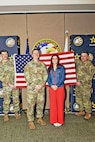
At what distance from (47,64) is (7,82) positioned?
37.8 inches

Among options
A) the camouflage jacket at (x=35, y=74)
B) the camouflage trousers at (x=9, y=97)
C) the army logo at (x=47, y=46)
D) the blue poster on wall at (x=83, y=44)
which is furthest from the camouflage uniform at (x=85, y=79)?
the camouflage trousers at (x=9, y=97)

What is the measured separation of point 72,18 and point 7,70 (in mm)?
2068

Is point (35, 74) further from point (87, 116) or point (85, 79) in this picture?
point (87, 116)

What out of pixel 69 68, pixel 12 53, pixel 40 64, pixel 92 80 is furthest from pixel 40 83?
pixel 92 80

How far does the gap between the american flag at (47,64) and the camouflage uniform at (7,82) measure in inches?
4.5

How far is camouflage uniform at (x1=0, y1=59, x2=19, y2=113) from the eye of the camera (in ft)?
13.8

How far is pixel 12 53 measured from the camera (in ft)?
15.0

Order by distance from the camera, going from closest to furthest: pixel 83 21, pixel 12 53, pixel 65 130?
pixel 65 130 < pixel 12 53 < pixel 83 21

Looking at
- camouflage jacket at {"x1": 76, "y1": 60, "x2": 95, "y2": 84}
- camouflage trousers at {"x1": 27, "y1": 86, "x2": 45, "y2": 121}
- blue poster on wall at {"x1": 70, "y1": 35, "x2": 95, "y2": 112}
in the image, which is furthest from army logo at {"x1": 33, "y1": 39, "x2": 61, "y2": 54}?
camouflage trousers at {"x1": 27, "y1": 86, "x2": 45, "y2": 121}

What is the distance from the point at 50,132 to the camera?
3.64 metres

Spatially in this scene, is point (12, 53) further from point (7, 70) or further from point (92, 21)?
point (92, 21)

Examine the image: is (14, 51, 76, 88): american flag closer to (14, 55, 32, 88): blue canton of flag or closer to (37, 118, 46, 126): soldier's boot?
(14, 55, 32, 88): blue canton of flag

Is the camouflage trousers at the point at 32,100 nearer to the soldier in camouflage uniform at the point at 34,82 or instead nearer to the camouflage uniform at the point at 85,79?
the soldier in camouflage uniform at the point at 34,82

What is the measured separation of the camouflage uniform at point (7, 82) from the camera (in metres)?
4.22
